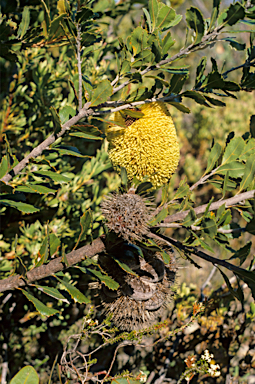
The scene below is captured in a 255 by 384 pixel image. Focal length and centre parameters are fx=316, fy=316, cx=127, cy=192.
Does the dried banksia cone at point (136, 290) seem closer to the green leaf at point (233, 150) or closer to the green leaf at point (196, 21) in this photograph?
the green leaf at point (233, 150)

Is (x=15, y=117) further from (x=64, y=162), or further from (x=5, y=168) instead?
(x=5, y=168)

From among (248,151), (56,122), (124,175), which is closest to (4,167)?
(56,122)

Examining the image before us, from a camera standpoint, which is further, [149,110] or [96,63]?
[96,63]

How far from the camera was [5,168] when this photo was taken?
0.93m

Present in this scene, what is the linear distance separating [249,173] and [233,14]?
0.39 meters

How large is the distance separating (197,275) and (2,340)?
6.97 ft

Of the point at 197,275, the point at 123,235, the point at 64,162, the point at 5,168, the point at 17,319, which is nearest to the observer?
the point at 123,235

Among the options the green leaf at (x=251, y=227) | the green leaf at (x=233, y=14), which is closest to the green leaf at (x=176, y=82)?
the green leaf at (x=233, y=14)

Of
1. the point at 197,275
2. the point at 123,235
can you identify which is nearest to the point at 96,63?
the point at 123,235

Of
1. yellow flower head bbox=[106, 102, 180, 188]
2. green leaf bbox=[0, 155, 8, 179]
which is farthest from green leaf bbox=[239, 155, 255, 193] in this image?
green leaf bbox=[0, 155, 8, 179]

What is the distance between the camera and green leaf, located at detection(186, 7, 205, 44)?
779 mm

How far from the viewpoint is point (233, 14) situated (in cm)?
74

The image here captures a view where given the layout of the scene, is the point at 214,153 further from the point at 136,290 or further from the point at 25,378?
the point at 25,378

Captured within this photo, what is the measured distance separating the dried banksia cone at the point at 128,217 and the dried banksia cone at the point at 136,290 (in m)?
0.11
